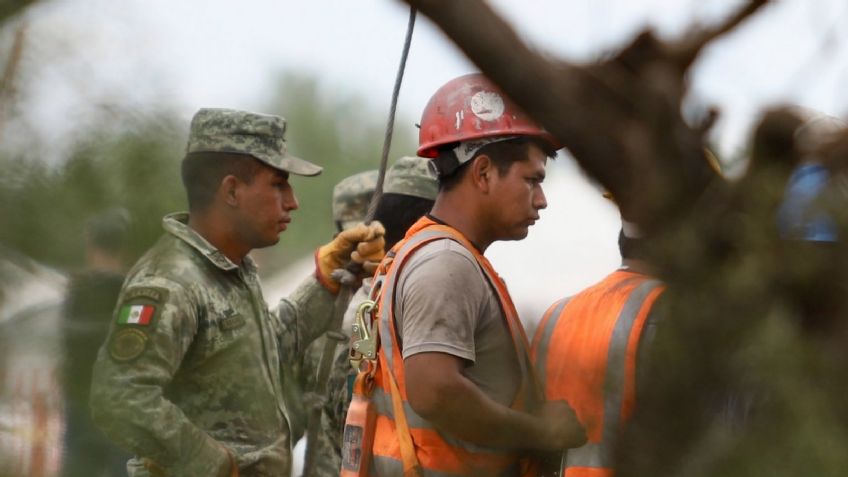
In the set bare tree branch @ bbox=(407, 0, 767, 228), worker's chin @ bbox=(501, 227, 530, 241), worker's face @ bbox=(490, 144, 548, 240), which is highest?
bare tree branch @ bbox=(407, 0, 767, 228)

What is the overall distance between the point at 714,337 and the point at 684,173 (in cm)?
16

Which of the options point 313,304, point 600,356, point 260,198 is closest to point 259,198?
point 260,198

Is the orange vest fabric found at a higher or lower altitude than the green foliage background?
lower

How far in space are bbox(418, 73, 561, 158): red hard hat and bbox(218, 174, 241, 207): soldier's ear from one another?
2.48 feet

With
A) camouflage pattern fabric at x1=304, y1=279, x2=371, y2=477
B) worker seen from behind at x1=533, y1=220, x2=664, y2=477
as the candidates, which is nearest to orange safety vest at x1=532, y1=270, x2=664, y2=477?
worker seen from behind at x1=533, y1=220, x2=664, y2=477

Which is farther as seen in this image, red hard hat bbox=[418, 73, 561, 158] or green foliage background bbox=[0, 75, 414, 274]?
red hard hat bbox=[418, 73, 561, 158]

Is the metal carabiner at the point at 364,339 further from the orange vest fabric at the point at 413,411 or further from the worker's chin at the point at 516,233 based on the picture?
the worker's chin at the point at 516,233

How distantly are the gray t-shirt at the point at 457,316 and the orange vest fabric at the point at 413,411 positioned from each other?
0.03 metres

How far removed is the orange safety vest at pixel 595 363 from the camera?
51.7 inches

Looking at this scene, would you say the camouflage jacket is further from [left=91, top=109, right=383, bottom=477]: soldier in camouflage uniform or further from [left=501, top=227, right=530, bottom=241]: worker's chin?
[left=501, top=227, right=530, bottom=241]: worker's chin

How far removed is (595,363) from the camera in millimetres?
1471

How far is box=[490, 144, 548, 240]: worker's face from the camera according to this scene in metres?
2.93

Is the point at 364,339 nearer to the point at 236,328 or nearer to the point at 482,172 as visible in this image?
the point at 482,172

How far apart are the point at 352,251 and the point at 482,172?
143cm
